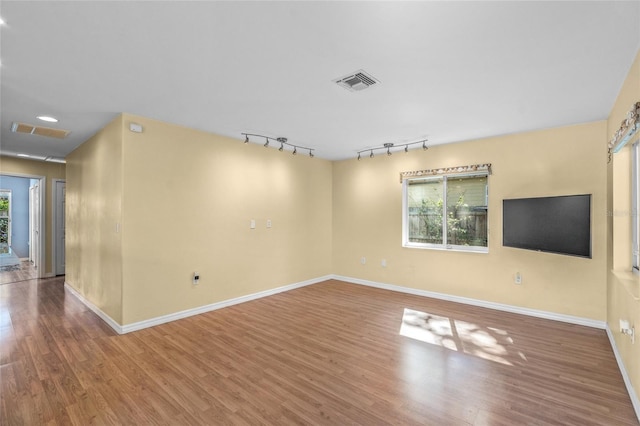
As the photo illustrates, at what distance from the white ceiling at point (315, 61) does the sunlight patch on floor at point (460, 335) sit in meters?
2.59

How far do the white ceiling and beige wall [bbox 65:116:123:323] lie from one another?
1.76ft

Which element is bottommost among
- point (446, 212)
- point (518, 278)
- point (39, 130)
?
point (518, 278)

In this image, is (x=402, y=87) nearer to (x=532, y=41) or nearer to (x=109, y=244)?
(x=532, y=41)

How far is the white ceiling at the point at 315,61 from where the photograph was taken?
5.65 feet

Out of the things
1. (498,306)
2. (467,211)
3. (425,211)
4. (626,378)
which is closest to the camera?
(626,378)

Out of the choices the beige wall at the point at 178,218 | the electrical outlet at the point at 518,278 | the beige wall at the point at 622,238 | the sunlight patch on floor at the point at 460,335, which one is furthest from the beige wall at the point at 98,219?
the electrical outlet at the point at 518,278

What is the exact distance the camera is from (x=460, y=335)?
11.1 feet

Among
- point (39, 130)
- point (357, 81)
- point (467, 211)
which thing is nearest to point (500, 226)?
point (467, 211)

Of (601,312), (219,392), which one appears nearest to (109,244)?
(219,392)

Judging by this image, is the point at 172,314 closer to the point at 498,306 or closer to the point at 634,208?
the point at 498,306

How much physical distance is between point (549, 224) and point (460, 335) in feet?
5.82

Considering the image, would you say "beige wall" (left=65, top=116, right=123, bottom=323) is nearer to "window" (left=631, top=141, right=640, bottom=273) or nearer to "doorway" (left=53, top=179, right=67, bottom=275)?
"doorway" (left=53, top=179, right=67, bottom=275)

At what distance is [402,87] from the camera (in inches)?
107

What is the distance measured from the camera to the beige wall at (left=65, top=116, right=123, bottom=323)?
3.55m
